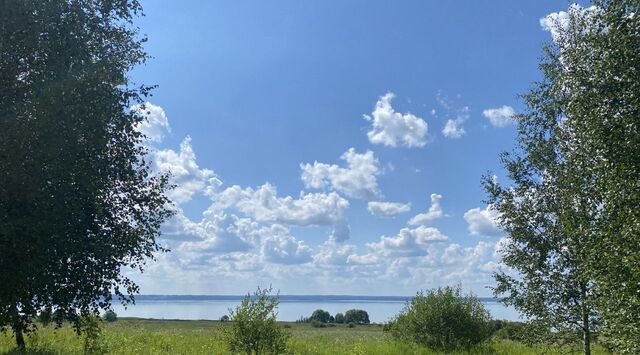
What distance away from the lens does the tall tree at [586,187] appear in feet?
44.0

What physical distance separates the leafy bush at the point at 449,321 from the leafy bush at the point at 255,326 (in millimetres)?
12586

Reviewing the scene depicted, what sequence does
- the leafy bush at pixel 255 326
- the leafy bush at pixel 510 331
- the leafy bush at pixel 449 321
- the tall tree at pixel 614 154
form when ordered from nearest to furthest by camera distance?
the tall tree at pixel 614 154, the leafy bush at pixel 510 331, the leafy bush at pixel 255 326, the leafy bush at pixel 449 321

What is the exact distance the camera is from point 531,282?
21.2 metres

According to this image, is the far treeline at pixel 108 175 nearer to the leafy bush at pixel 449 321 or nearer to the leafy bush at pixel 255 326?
the leafy bush at pixel 255 326

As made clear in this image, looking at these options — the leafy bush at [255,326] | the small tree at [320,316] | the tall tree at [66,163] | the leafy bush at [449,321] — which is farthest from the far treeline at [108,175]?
the small tree at [320,316]

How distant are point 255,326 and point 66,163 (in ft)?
39.0

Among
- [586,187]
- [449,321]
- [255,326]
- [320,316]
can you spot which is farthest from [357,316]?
[586,187]

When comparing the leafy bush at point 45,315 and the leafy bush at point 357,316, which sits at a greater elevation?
the leafy bush at point 45,315

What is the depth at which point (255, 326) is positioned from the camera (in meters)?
23.3

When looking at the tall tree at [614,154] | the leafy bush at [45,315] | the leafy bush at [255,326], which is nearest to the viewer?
the tall tree at [614,154]

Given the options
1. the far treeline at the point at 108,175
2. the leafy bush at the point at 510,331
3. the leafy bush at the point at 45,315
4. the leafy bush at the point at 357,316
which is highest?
the far treeline at the point at 108,175

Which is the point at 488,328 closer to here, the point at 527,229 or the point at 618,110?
the point at 527,229

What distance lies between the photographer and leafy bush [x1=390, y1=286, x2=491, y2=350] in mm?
32531

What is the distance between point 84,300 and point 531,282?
16.5 meters
